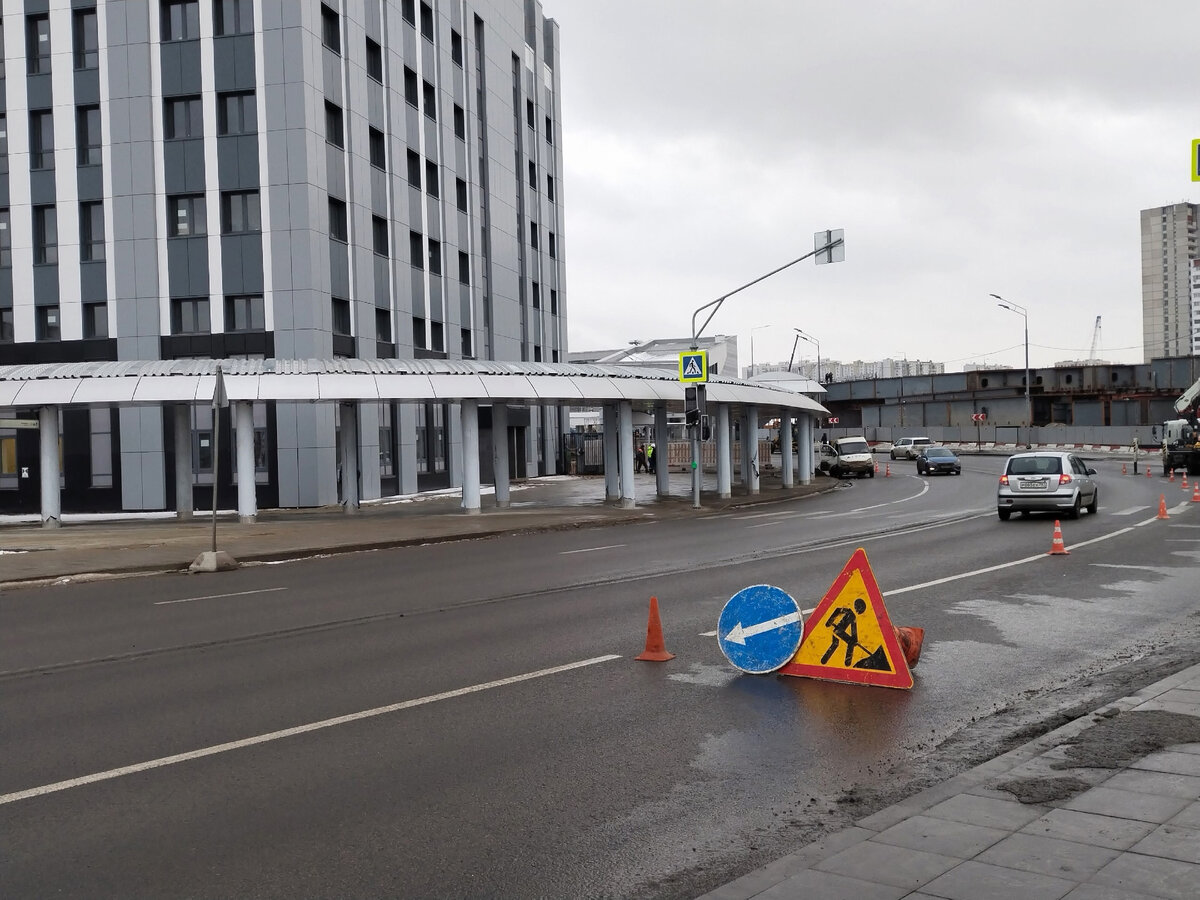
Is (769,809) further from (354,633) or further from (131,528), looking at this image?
(131,528)

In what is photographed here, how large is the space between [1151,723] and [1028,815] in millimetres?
2153

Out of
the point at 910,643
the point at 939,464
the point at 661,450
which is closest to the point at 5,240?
the point at 661,450

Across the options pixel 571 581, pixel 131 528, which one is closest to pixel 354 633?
pixel 571 581

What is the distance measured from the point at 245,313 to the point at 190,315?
6.15ft

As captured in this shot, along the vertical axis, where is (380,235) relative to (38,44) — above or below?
below

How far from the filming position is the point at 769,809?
18.2 ft

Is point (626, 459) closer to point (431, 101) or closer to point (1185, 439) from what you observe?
point (431, 101)

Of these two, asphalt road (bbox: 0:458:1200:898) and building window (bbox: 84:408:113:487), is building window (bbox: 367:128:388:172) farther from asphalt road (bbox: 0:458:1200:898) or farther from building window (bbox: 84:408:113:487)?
asphalt road (bbox: 0:458:1200:898)

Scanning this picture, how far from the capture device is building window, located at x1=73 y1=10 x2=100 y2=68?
3628cm

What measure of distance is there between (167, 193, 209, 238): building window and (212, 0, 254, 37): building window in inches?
211

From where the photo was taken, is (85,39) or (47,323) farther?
(47,323)

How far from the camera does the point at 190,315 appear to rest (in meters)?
36.0

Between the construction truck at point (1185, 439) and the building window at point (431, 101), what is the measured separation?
3344 cm

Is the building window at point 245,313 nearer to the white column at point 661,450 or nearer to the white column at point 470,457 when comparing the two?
the white column at point 470,457
